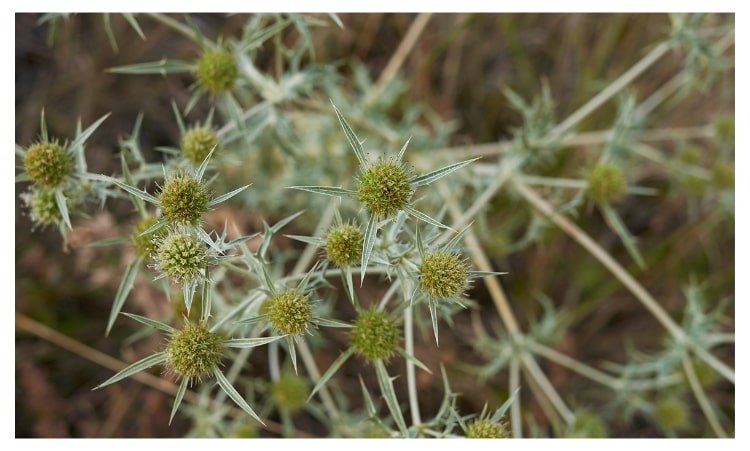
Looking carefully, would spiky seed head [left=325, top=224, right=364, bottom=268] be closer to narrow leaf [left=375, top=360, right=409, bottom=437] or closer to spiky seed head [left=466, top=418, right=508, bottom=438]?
narrow leaf [left=375, top=360, right=409, bottom=437]

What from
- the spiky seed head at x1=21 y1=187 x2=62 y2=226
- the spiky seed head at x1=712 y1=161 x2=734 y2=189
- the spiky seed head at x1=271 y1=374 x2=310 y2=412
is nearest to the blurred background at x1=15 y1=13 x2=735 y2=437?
the spiky seed head at x1=712 y1=161 x2=734 y2=189

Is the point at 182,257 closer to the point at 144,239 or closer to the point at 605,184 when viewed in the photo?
the point at 144,239

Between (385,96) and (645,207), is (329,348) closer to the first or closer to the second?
(385,96)

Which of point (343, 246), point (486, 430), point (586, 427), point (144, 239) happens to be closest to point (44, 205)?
point (144, 239)

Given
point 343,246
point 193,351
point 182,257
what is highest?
point 343,246

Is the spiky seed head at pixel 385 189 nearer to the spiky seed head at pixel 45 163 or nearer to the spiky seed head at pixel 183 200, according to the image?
the spiky seed head at pixel 183 200

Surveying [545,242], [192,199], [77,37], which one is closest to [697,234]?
[545,242]
